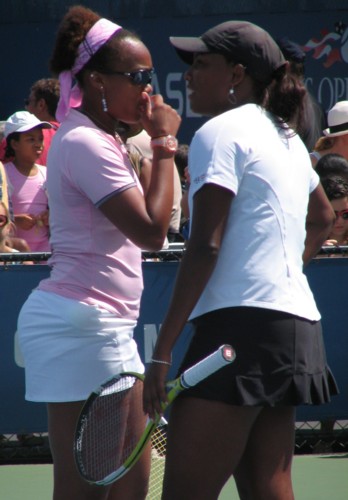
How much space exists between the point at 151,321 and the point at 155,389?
329cm

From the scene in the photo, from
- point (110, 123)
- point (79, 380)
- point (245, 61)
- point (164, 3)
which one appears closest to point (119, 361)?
point (79, 380)

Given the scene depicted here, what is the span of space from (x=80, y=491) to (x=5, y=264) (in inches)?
117

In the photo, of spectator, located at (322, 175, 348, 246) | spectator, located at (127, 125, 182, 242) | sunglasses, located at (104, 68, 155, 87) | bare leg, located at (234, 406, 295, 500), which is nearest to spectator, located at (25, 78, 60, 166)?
spectator, located at (127, 125, 182, 242)

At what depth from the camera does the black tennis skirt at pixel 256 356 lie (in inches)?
119

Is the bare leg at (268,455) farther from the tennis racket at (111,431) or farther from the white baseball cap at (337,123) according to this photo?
the white baseball cap at (337,123)

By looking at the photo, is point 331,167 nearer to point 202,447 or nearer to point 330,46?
point 202,447

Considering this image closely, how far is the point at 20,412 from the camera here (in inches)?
252

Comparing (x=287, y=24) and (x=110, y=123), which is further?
(x=287, y=24)

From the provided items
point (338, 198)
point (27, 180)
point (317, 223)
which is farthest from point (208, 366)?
point (27, 180)

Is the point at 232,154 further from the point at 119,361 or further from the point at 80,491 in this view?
the point at 80,491

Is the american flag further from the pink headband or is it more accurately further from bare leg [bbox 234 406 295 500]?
bare leg [bbox 234 406 295 500]

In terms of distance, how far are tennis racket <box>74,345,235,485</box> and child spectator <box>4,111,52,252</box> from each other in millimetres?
3882

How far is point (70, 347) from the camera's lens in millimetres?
3432

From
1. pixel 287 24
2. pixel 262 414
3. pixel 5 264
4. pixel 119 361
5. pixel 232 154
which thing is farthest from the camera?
pixel 287 24
